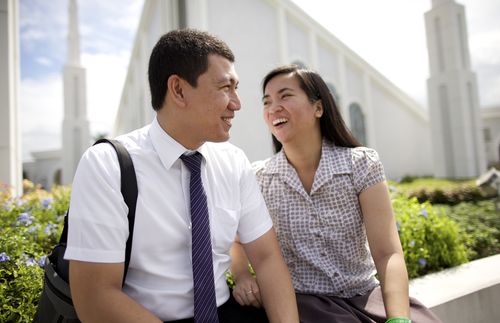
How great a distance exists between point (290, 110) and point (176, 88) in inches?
28.2

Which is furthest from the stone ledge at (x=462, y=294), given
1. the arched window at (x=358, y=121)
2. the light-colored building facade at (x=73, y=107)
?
the light-colored building facade at (x=73, y=107)

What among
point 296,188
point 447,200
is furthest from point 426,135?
point 296,188

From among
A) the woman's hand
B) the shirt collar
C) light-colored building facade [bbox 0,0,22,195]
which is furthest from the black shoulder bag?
light-colored building facade [bbox 0,0,22,195]

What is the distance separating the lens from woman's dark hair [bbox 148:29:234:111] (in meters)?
1.57

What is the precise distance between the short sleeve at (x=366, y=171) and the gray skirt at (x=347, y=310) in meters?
0.59

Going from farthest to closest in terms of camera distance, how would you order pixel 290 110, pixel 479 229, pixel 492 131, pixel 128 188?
1. pixel 492 131
2. pixel 479 229
3. pixel 290 110
4. pixel 128 188

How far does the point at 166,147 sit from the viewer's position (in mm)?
1564

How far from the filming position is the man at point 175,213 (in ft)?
4.11

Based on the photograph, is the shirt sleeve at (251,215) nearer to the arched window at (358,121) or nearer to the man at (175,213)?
the man at (175,213)

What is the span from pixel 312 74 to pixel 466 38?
1968 cm

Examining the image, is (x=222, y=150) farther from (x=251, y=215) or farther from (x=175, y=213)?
(x=175, y=213)

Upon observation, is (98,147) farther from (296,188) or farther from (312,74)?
(312,74)

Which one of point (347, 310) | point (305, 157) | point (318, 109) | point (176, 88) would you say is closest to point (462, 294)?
point (347, 310)

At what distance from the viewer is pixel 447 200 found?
8.45 metres
